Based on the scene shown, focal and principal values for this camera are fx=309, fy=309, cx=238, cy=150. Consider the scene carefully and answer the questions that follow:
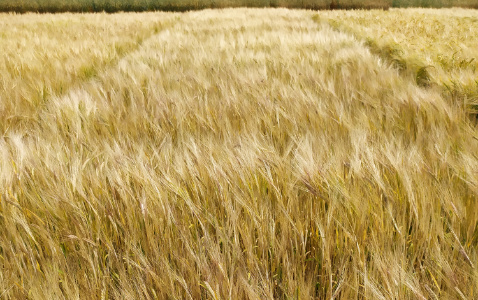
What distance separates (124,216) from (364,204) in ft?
1.50

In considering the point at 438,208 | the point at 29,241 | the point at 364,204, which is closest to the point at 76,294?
the point at 29,241

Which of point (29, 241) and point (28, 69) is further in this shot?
point (28, 69)

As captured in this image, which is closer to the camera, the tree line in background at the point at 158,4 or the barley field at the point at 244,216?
the barley field at the point at 244,216

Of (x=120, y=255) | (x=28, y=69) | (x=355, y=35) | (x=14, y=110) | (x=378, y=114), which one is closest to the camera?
(x=120, y=255)

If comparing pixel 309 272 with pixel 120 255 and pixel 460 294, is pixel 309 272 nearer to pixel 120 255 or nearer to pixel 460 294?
pixel 460 294

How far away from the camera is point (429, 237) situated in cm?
53

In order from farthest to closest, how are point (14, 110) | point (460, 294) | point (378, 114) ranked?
point (14, 110) → point (378, 114) → point (460, 294)

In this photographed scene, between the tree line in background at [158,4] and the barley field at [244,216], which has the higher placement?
the tree line in background at [158,4]

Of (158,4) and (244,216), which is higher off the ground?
(158,4)

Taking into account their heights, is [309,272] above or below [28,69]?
below

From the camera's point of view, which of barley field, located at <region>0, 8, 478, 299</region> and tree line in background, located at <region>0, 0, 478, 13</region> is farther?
tree line in background, located at <region>0, 0, 478, 13</region>

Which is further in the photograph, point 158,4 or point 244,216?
point 158,4

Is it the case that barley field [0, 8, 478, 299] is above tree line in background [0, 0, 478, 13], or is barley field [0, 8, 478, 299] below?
below

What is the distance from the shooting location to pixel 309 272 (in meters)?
0.52
